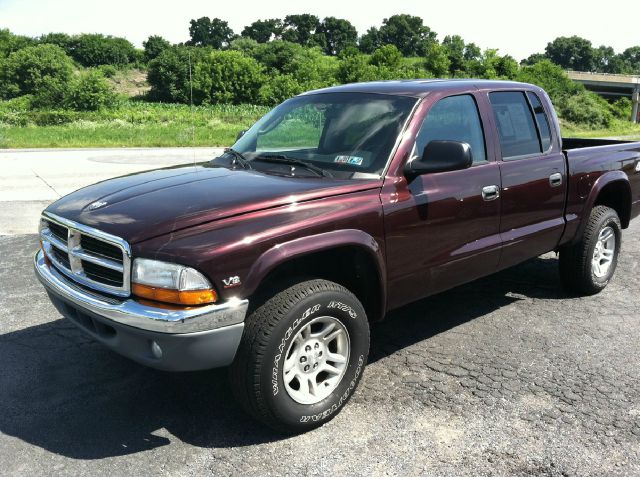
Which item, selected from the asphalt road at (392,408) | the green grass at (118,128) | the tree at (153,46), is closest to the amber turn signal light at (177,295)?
the asphalt road at (392,408)

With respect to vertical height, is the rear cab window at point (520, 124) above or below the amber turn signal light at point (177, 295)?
above

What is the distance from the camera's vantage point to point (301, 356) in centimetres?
321

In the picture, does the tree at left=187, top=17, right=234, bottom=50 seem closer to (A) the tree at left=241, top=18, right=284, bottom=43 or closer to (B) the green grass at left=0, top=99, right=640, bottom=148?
(A) the tree at left=241, top=18, right=284, bottom=43

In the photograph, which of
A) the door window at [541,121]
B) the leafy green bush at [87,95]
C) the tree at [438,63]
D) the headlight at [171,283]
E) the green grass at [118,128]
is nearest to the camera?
the headlight at [171,283]

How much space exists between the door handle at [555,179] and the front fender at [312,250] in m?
1.93

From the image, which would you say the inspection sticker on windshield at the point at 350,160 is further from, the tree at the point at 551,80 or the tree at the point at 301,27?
the tree at the point at 301,27

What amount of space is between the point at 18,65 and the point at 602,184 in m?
81.4

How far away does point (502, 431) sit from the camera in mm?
3211

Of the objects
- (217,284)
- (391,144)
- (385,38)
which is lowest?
(217,284)

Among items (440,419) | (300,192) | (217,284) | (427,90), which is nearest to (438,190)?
(427,90)

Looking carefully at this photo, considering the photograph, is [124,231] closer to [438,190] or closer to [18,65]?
[438,190]

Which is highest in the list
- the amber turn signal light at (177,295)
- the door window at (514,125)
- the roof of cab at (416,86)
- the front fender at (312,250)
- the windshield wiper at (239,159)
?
the roof of cab at (416,86)

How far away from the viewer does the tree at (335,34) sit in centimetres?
15375

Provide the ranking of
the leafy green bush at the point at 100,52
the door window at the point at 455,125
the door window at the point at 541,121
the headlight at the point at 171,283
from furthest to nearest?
the leafy green bush at the point at 100,52, the door window at the point at 541,121, the door window at the point at 455,125, the headlight at the point at 171,283
